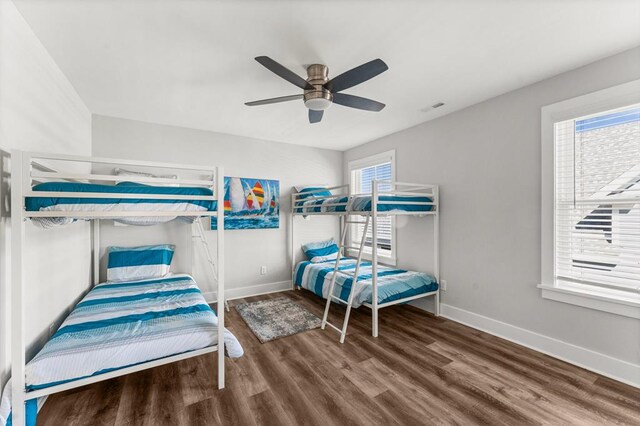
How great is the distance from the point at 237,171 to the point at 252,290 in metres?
1.79

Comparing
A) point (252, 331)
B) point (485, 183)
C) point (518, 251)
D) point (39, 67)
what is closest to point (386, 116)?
point (485, 183)

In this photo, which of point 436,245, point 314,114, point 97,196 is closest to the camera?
point 97,196

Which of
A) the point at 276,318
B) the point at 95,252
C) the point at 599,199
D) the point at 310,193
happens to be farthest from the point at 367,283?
the point at 95,252

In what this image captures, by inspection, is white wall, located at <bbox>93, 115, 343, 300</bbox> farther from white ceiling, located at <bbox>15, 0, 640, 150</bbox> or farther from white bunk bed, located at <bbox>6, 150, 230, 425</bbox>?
white bunk bed, located at <bbox>6, 150, 230, 425</bbox>

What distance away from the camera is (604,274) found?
7.14 feet

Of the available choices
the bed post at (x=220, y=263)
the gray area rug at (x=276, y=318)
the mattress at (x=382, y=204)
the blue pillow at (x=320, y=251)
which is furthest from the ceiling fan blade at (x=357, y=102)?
the blue pillow at (x=320, y=251)

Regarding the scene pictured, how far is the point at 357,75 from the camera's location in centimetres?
190

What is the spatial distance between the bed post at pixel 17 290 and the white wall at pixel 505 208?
11.8 ft

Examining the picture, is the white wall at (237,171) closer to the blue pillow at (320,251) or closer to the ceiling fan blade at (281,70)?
the blue pillow at (320,251)

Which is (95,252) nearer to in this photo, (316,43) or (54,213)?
(54,213)

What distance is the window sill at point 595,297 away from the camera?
2.03 m

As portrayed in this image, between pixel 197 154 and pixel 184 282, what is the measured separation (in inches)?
67.9

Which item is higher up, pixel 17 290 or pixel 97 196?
pixel 97 196

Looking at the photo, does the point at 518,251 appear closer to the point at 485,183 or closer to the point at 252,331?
the point at 485,183
